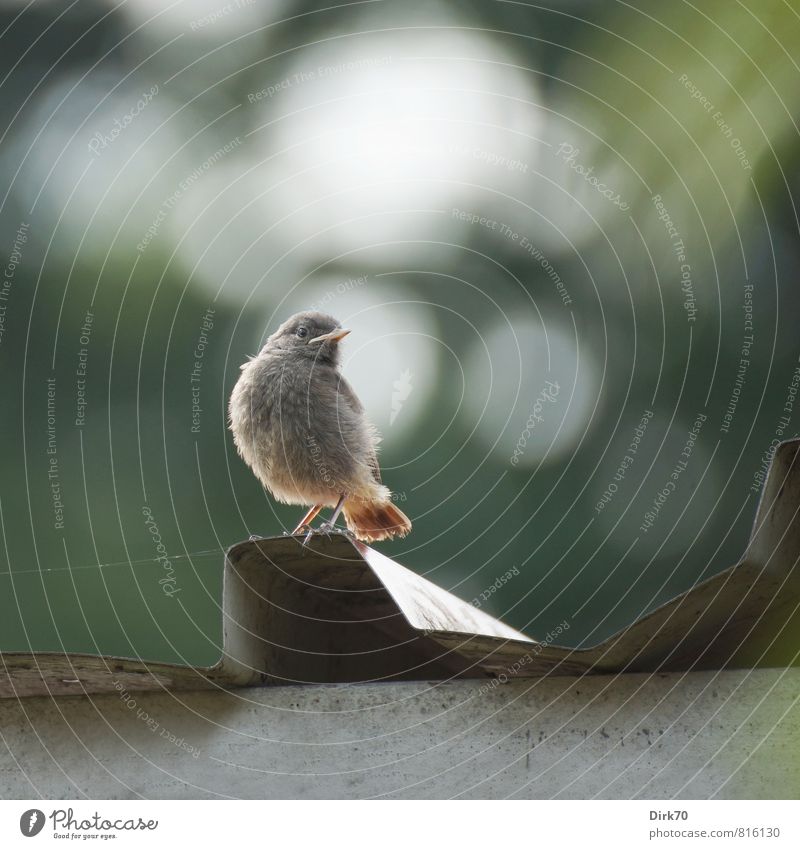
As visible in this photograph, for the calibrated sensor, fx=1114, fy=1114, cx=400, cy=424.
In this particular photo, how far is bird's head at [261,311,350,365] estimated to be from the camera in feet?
10.1

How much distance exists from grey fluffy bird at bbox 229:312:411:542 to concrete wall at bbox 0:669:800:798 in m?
0.99

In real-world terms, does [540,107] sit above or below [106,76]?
below

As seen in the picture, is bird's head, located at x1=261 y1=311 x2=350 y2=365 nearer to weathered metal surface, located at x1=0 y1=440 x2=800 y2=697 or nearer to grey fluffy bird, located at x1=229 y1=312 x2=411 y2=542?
grey fluffy bird, located at x1=229 y1=312 x2=411 y2=542

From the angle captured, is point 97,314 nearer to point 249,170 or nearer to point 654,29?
point 249,170

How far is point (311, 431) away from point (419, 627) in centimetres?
141

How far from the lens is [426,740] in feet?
5.61

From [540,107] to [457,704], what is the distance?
339 cm

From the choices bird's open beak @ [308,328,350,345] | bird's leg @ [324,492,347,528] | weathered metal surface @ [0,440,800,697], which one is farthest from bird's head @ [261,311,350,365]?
weathered metal surface @ [0,440,800,697]

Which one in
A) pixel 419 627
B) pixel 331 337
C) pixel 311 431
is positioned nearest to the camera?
pixel 419 627

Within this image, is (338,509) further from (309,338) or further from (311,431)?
(309,338)

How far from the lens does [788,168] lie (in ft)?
12.5

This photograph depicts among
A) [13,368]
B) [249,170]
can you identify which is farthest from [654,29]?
[13,368]

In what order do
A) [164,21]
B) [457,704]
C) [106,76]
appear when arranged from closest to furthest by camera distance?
[457,704]
[106,76]
[164,21]

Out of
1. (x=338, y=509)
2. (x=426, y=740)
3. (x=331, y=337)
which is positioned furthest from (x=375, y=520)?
(x=426, y=740)
